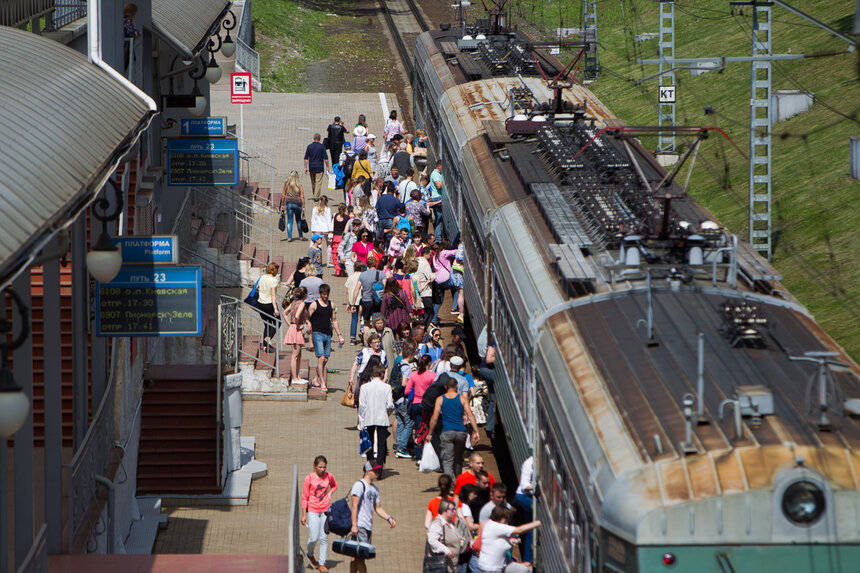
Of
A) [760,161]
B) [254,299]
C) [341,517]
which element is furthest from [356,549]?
[760,161]

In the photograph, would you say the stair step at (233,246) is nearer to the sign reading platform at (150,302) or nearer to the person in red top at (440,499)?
the sign reading platform at (150,302)

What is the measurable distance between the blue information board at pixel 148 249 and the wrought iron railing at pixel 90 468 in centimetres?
141

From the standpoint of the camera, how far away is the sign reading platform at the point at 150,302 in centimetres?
1288

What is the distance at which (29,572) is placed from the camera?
9984mm

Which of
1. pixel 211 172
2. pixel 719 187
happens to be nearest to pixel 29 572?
pixel 211 172

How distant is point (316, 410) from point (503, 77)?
8.23 meters

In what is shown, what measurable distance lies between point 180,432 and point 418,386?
2.96 metres

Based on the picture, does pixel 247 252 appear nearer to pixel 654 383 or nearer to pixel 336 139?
pixel 336 139

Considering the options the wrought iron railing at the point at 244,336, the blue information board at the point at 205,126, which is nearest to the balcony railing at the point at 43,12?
the wrought iron railing at the point at 244,336

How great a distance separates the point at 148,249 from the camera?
13.1 m

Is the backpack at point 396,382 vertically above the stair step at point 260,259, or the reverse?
the stair step at point 260,259

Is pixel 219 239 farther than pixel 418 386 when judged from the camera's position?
Yes

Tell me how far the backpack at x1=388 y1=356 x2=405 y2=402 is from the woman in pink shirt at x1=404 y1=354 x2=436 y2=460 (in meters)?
0.23

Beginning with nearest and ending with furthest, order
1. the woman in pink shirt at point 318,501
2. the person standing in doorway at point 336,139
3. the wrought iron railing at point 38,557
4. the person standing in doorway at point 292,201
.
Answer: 1. the wrought iron railing at point 38,557
2. the woman in pink shirt at point 318,501
3. the person standing in doorway at point 292,201
4. the person standing in doorway at point 336,139
